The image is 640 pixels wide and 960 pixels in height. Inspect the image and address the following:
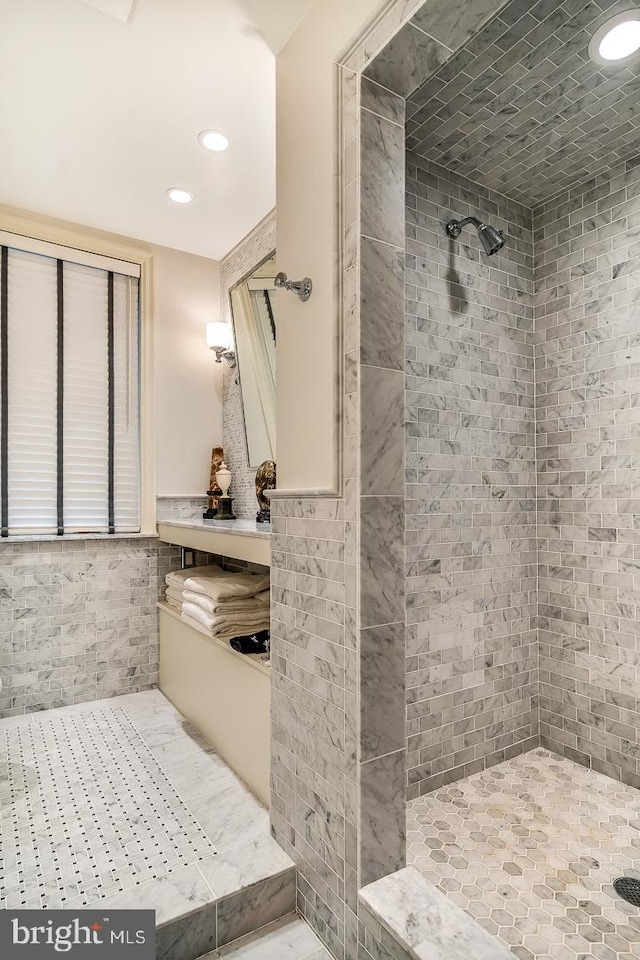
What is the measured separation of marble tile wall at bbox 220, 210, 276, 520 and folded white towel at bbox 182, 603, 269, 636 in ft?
2.63

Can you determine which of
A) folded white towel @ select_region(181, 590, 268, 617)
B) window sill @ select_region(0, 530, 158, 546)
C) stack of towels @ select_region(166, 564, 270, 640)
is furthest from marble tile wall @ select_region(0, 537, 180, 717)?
folded white towel @ select_region(181, 590, 268, 617)

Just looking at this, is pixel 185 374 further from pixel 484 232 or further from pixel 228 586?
pixel 484 232

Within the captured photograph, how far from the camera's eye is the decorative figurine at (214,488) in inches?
120

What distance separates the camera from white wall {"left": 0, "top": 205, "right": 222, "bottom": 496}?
9.98 feet

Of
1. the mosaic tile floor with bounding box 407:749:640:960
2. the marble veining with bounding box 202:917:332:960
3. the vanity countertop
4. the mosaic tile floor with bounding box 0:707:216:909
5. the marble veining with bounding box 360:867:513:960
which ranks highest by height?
the vanity countertop

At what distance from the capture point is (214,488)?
312 cm

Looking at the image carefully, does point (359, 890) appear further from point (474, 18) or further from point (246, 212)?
point (246, 212)

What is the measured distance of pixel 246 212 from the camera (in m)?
2.72

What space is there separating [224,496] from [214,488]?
9cm

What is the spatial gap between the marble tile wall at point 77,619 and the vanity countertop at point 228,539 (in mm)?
363

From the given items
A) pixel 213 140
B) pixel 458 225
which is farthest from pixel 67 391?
pixel 458 225

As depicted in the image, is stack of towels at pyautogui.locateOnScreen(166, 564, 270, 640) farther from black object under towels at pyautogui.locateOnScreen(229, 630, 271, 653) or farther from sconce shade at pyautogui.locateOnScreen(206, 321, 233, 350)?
sconce shade at pyautogui.locateOnScreen(206, 321, 233, 350)

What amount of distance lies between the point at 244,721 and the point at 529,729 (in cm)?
129

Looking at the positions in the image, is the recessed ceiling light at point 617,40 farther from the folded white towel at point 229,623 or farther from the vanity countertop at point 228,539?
the folded white towel at point 229,623
